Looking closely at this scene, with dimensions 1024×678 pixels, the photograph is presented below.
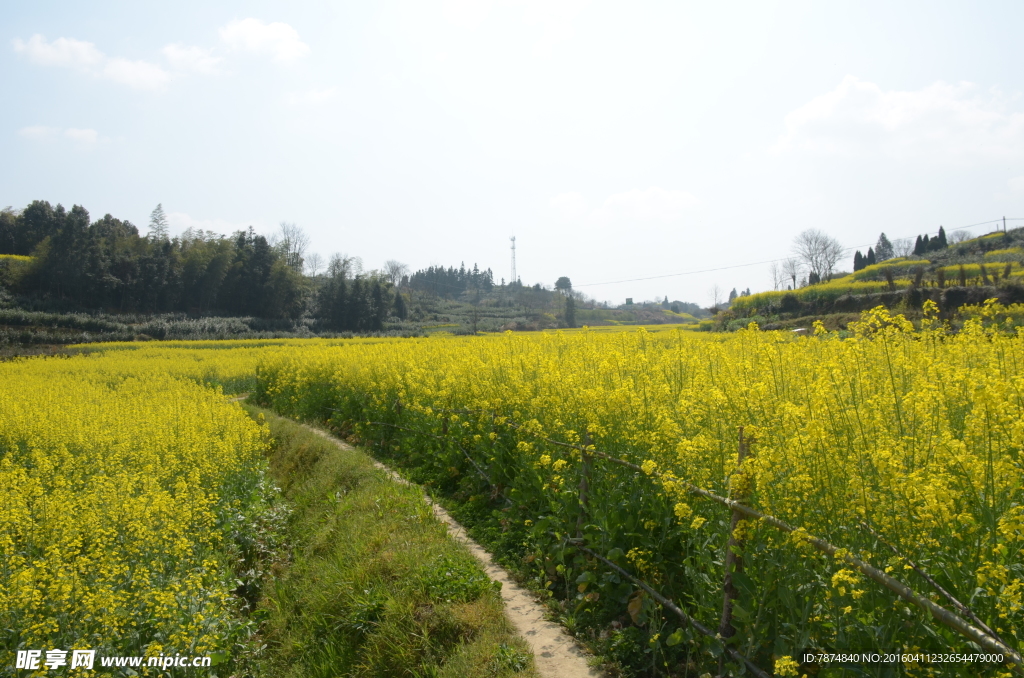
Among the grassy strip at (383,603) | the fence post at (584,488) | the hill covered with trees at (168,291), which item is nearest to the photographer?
the grassy strip at (383,603)

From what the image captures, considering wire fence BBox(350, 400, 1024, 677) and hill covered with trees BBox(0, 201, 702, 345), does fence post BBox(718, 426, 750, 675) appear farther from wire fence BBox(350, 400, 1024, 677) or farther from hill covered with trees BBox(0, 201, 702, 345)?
hill covered with trees BBox(0, 201, 702, 345)

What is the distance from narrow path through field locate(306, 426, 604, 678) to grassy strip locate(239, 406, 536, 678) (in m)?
0.14

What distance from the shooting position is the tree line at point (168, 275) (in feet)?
164

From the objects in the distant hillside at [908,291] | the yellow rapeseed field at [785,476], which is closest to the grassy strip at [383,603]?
the yellow rapeseed field at [785,476]

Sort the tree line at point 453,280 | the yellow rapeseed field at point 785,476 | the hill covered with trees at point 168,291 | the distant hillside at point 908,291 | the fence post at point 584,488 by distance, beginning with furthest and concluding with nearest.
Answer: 1. the tree line at point 453,280
2. the hill covered with trees at point 168,291
3. the distant hillside at point 908,291
4. the fence post at point 584,488
5. the yellow rapeseed field at point 785,476

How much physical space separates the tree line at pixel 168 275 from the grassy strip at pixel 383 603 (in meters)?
54.7

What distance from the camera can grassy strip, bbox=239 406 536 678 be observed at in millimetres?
4488

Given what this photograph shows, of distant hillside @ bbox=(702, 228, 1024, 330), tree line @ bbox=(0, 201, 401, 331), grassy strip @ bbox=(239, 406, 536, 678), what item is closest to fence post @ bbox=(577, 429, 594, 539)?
grassy strip @ bbox=(239, 406, 536, 678)

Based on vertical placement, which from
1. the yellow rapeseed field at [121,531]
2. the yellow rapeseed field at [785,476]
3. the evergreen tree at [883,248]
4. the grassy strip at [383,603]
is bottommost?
the grassy strip at [383,603]

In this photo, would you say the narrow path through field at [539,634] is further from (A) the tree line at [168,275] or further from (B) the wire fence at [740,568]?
(A) the tree line at [168,275]

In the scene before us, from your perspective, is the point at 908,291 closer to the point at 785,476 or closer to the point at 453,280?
the point at 785,476

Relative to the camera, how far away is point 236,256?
5975 centimetres

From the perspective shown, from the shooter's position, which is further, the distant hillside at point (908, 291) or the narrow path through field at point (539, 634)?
the distant hillside at point (908, 291)

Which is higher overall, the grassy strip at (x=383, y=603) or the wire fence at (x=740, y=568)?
the wire fence at (x=740, y=568)
